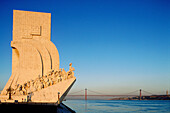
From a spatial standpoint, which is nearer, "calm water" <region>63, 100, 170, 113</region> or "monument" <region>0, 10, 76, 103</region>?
"monument" <region>0, 10, 76, 103</region>

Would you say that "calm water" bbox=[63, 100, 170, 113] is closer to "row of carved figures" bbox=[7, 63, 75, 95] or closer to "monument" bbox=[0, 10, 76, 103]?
"row of carved figures" bbox=[7, 63, 75, 95]

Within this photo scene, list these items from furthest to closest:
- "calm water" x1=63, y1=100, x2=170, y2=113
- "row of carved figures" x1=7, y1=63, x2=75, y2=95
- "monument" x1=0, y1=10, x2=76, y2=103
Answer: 1. "calm water" x1=63, y1=100, x2=170, y2=113
2. "monument" x1=0, y1=10, x2=76, y2=103
3. "row of carved figures" x1=7, y1=63, x2=75, y2=95

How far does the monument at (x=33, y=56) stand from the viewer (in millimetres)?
11117

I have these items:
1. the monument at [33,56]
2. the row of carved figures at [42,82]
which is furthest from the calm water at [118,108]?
the monument at [33,56]

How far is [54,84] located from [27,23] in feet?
15.5

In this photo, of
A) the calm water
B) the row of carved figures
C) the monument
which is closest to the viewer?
the row of carved figures

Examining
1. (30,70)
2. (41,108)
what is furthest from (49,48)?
(41,108)

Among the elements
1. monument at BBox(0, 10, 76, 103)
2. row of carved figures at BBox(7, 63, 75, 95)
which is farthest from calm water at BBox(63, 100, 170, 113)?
monument at BBox(0, 10, 76, 103)

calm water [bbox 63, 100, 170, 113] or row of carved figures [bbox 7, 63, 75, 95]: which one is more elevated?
row of carved figures [bbox 7, 63, 75, 95]

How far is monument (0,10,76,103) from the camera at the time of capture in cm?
1112

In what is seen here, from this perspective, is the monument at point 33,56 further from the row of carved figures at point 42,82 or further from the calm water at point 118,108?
the calm water at point 118,108

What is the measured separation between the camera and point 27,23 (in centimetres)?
1327

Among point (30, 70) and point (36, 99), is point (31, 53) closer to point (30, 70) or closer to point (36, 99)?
point (30, 70)

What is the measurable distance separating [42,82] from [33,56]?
7.95 ft
